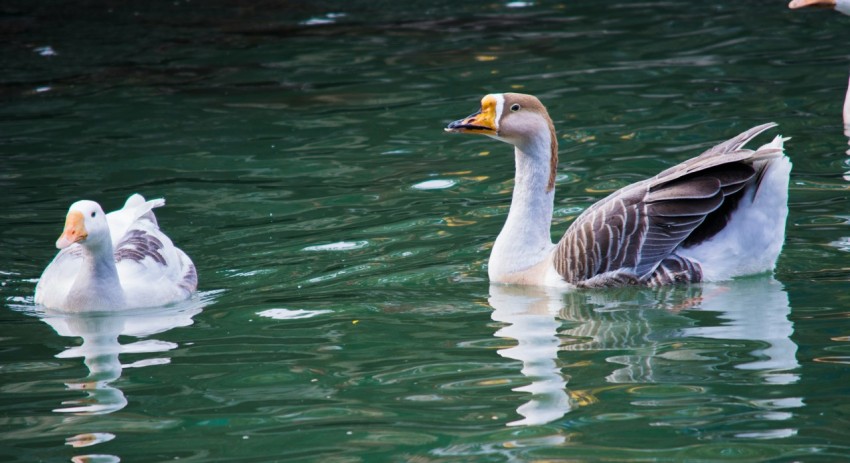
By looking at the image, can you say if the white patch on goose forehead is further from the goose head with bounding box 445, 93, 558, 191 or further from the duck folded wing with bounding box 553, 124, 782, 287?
the duck folded wing with bounding box 553, 124, 782, 287

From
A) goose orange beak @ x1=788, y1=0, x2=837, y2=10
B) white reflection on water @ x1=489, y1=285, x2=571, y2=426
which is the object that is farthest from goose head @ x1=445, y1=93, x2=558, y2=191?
goose orange beak @ x1=788, y1=0, x2=837, y2=10

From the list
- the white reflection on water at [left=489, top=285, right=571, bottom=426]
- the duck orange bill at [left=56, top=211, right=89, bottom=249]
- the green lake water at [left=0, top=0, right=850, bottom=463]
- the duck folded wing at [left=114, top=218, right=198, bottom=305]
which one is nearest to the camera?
the green lake water at [left=0, top=0, right=850, bottom=463]

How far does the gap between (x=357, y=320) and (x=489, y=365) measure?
1.17 metres

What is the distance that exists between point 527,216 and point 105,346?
2.80 m

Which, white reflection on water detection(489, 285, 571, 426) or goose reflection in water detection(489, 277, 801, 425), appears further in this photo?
goose reflection in water detection(489, 277, 801, 425)

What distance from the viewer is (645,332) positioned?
634 cm

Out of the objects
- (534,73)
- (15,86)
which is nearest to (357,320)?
(534,73)

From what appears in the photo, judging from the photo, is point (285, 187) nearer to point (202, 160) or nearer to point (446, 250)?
point (202, 160)

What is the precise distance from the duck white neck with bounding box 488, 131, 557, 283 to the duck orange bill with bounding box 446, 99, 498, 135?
295 mm

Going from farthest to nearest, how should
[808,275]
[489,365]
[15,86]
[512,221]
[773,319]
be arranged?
[15,86] < [512,221] < [808,275] < [773,319] < [489,365]

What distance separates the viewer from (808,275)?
720 cm

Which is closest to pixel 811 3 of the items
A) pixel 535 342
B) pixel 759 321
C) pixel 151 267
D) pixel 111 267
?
pixel 759 321

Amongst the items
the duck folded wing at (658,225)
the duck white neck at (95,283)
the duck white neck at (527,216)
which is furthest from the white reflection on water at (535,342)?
the duck white neck at (95,283)

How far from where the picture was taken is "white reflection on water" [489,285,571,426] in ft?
17.3
